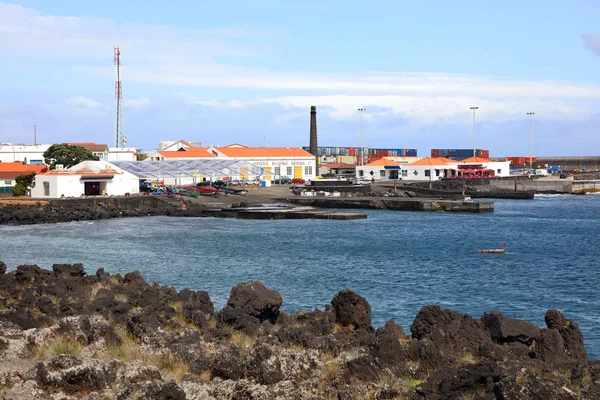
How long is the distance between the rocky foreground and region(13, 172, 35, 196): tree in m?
59.1

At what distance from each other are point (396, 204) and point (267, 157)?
3566 centimetres

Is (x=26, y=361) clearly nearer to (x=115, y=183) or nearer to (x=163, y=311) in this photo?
(x=163, y=311)

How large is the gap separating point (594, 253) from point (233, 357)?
37537 mm

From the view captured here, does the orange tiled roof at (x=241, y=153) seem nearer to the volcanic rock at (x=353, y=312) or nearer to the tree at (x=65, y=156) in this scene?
the tree at (x=65, y=156)

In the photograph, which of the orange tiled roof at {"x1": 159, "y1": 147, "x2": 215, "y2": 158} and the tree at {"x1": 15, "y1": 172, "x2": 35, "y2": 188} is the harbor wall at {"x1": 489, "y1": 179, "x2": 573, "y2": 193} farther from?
the tree at {"x1": 15, "y1": 172, "x2": 35, "y2": 188}

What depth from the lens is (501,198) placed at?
10225 cm

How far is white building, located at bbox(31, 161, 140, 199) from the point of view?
7194 cm

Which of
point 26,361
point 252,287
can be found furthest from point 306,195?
point 26,361

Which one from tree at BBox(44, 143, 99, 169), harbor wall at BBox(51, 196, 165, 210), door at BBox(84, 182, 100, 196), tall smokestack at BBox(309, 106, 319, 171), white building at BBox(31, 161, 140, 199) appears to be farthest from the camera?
tall smokestack at BBox(309, 106, 319, 171)

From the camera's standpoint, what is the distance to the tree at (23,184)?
74.9 metres

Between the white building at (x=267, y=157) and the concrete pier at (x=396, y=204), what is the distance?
26757mm

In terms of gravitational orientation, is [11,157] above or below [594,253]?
above

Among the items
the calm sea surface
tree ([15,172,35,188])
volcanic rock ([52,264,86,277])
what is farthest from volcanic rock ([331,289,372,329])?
tree ([15,172,35,188])

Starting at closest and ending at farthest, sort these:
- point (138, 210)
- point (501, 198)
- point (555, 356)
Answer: point (555, 356)
point (138, 210)
point (501, 198)
